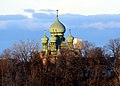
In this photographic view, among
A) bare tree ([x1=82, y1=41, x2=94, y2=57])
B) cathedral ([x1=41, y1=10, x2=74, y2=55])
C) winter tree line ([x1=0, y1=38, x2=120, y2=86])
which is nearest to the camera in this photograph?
winter tree line ([x1=0, y1=38, x2=120, y2=86])

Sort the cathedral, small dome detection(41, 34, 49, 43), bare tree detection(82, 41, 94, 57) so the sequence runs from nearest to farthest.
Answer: bare tree detection(82, 41, 94, 57), the cathedral, small dome detection(41, 34, 49, 43)

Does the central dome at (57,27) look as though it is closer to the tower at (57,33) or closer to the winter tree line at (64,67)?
the tower at (57,33)

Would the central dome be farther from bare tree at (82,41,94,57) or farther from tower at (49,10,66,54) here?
bare tree at (82,41,94,57)

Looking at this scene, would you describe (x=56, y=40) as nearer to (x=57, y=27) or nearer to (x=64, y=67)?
(x=57, y=27)

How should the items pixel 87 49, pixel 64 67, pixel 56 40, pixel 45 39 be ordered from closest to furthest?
pixel 64 67 < pixel 87 49 < pixel 56 40 < pixel 45 39

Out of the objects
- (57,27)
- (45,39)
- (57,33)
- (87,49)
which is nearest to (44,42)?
(45,39)

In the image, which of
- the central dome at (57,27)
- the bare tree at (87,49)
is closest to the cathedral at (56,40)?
the central dome at (57,27)

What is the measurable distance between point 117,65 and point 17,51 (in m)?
12.3

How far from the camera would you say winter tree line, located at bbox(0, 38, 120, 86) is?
57.6 metres

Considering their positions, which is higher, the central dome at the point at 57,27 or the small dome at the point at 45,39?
the central dome at the point at 57,27

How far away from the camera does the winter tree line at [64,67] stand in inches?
2269

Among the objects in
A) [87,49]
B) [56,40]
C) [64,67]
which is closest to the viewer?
[64,67]

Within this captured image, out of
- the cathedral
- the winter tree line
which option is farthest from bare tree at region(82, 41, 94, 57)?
the cathedral

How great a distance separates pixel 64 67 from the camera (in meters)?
61.1
